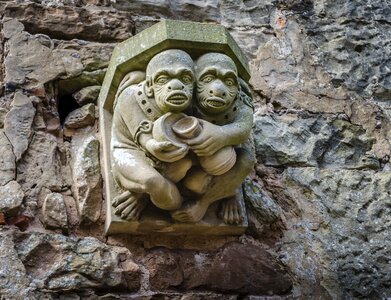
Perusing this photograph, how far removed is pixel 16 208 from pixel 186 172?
49 cm

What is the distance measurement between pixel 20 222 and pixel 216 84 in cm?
67

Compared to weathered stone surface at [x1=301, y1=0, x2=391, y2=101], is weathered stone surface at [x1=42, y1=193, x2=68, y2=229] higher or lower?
lower

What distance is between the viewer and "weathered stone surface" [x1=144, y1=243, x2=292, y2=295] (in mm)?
2174

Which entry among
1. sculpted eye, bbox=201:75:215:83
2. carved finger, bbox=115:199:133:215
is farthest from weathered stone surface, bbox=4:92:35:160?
sculpted eye, bbox=201:75:215:83

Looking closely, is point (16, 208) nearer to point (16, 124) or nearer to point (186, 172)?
point (16, 124)

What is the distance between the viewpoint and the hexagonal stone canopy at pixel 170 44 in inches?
85.4

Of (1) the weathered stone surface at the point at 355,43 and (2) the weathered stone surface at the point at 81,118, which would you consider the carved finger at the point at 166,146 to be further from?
(1) the weathered stone surface at the point at 355,43

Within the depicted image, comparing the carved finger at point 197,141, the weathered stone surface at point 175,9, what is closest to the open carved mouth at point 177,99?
the carved finger at point 197,141

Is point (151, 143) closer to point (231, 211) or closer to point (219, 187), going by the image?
point (219, 187)

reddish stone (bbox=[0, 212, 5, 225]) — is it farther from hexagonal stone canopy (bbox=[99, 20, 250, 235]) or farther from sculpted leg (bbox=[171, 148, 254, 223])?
sculpted leg (bbox=[171, 148, 254, 223])

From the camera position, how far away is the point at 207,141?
6.67ft

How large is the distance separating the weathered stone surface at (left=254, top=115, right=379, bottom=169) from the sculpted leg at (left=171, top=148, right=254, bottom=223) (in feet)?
1.22

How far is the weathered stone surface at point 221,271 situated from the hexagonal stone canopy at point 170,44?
55 cm

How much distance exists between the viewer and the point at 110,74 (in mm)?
2342
